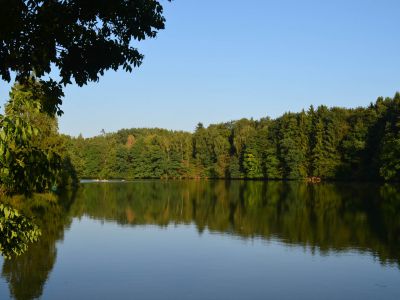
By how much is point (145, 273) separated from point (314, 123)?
96890 mm

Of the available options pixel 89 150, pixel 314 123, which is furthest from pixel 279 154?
pixel 89 150

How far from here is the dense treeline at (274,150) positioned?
301 ft

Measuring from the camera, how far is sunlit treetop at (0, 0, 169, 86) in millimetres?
6520

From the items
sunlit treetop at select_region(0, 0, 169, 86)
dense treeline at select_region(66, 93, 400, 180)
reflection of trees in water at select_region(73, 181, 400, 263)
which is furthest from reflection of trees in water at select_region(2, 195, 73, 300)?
dense treeline at select_region(66, 93, 400, 180)

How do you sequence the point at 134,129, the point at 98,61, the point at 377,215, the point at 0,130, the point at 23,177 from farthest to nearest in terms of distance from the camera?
the point at 134,129 < the point at 377,215 < the point at 98,61 < the point at 23,177 < the point at 0,130

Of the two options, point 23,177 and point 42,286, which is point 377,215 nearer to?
point 42,286

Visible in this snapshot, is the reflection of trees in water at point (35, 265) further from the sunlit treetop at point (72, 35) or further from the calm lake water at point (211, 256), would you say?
the sunlit treetop at point (72, 35)

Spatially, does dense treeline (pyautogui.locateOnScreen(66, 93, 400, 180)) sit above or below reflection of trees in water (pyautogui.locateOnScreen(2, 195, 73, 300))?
above

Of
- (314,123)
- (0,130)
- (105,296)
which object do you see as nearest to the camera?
(0,130)

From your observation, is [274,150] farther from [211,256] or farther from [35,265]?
[35,265]

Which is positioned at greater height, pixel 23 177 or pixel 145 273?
pixel 23 177

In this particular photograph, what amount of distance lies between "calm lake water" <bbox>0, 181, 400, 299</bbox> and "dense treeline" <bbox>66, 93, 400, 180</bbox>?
45588 millimetres

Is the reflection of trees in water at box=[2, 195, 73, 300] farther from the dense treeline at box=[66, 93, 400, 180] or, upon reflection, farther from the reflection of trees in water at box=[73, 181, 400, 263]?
the dense treeline at box=[66, 93, 400, 180]

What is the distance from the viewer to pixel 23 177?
6613mm
